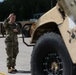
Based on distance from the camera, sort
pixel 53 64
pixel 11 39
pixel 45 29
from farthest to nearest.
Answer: pixel 11 39 → pixel 45 29 → pixel 53 64

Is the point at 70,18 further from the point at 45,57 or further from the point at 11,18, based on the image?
the point at 11,18

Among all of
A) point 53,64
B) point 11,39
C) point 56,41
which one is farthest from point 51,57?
point 11,39

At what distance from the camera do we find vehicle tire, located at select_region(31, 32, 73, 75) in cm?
614

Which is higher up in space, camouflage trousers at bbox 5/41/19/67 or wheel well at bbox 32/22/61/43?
wheel well at bbox 32/22/61/43

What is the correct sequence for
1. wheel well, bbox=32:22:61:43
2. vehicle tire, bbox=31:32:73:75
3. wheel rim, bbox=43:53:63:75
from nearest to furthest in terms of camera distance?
1. vehicle tire, bbox=31:32:73:75
2. wheel rim, bbox=43:53:63:75
3. wheel well, bbox=32:22:61:43

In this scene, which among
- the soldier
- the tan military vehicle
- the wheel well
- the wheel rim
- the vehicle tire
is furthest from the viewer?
the soldier

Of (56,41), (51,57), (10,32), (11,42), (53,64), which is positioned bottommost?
(53,64)

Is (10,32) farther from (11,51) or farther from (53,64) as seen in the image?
(53,64)

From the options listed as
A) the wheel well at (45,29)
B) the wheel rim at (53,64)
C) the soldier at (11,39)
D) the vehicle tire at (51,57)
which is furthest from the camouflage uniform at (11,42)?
the wheel rim at (53,64)

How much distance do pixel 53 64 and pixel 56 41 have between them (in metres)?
0.40

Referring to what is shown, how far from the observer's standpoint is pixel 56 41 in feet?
20.7

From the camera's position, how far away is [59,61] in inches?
251

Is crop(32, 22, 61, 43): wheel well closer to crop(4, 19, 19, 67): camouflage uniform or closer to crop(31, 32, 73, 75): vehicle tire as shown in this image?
crop(31, 32, 73, 75): vehicle tire

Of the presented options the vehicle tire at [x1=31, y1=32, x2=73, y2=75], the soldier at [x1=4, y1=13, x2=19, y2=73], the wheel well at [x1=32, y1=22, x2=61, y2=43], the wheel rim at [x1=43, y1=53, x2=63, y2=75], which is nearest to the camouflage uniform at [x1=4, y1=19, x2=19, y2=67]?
the soldier at [x1=4, y1=13, x2=19, y2=73]
